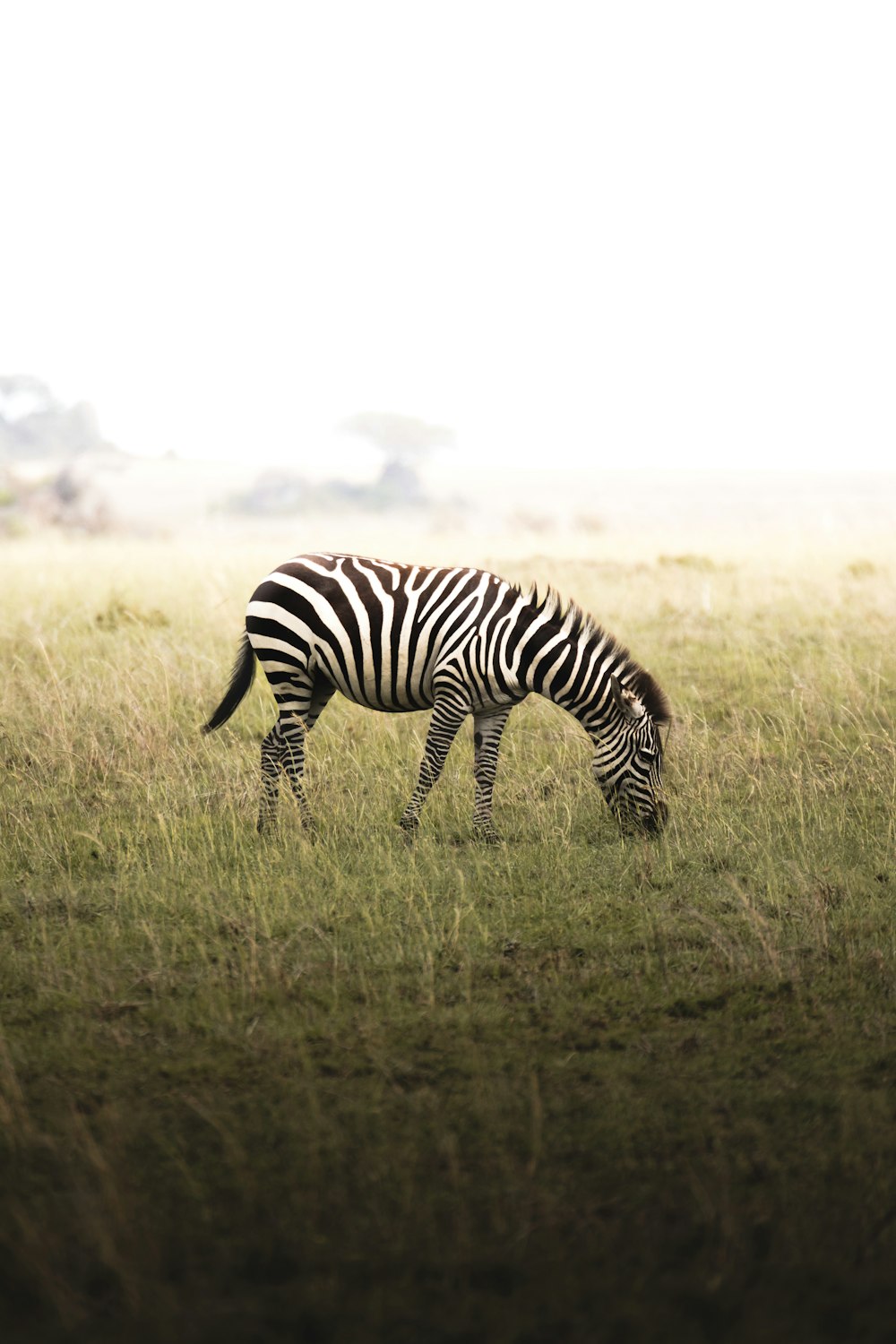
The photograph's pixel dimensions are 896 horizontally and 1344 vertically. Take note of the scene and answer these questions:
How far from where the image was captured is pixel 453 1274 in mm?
2969

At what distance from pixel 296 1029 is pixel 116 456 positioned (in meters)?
68.9

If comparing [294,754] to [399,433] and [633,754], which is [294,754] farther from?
[399,433]

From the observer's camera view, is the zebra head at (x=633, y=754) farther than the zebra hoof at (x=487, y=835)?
No

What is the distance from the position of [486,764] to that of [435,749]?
310mm

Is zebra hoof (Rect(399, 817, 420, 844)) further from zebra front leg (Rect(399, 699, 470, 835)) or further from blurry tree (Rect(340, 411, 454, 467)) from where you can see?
blurry tree (Rect(340, 411, 454, 467))

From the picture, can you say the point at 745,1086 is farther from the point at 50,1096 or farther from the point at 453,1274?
the point at 50,1096

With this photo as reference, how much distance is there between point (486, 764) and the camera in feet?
22.2

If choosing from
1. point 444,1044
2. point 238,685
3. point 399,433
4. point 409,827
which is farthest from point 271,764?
point 399,433

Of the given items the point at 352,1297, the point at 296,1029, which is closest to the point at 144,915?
the point at 296,1029

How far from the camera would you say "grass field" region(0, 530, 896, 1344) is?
2.95 meters

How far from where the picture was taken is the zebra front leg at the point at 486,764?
21.8 feet

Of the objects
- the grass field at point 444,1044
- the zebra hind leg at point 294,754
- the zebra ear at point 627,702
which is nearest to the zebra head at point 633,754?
the zebra ear at point 627,702

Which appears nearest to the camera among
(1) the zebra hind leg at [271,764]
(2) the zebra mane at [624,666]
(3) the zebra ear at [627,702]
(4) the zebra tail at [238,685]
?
(3) the zebra ear at [627,702]

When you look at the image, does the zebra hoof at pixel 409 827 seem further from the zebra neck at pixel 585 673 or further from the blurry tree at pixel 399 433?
the blurry tree at pixel 399 433
